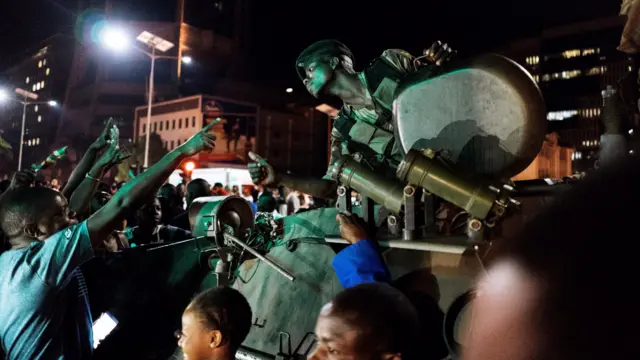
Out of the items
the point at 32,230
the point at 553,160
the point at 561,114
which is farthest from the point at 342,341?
the point at 561,114

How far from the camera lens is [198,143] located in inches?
134

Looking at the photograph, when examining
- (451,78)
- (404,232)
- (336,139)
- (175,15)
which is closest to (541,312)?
(404,232)

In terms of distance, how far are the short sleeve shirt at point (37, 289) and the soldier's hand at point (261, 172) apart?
1515 mm

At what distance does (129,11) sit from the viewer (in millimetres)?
65250

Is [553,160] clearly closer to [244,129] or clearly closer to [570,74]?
[244,129]

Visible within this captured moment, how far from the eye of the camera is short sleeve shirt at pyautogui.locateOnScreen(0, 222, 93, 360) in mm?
2725

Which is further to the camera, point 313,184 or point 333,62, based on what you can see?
point 313,184

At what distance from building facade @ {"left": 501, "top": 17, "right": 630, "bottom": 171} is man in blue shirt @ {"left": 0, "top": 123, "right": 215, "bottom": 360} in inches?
2865

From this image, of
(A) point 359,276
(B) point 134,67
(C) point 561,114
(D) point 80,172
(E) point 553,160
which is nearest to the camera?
(A) point 359,276

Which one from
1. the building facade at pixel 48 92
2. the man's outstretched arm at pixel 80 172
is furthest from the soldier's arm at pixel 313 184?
the building facade at pixel 48 92

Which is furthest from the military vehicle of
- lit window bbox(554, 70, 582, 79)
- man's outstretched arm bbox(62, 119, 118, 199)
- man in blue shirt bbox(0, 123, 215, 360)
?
lit window bbox(554, 70, 582, 79)

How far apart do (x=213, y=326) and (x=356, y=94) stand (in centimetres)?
239

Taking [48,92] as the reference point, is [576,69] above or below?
above

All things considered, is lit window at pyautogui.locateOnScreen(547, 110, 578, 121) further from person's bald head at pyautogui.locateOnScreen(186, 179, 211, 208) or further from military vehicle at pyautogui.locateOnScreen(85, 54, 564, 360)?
military vehicle at pyautogui.locateOnScreen(85, 54, 564, 360)
